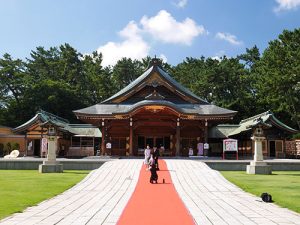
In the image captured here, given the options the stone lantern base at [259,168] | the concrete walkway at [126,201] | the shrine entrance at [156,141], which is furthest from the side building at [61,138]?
the stone lantern base at [259,168]

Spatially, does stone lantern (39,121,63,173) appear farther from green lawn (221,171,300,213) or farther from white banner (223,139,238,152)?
white banner (223,139,238,152)

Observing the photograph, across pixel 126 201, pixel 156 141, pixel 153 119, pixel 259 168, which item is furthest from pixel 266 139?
pixel 126 201

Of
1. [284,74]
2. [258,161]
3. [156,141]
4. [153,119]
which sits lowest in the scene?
[258,161]

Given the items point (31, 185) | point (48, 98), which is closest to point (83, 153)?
point (48, 98)

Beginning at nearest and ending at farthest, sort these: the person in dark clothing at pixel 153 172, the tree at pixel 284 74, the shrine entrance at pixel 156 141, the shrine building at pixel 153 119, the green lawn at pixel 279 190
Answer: the green lawn at pixel 279 190 < the person in dark clothing at pixel 153 172 < the shrine building at pixel 153 119 < the shrine entrance at pixel 156 141 < the tree at pixel 284 74

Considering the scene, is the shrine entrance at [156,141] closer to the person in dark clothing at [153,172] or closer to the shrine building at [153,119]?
the shrine building at [153,119]

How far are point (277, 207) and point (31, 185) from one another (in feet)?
31.4

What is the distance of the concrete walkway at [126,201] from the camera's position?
348 inches

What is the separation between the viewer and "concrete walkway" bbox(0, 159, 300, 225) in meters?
8.84

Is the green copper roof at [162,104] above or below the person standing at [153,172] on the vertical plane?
above

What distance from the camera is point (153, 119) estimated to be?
108 feet

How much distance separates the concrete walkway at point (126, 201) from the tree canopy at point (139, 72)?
29.5 m

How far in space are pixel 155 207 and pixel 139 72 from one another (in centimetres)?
6470

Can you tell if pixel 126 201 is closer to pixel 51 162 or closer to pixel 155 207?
pixel 155 207
